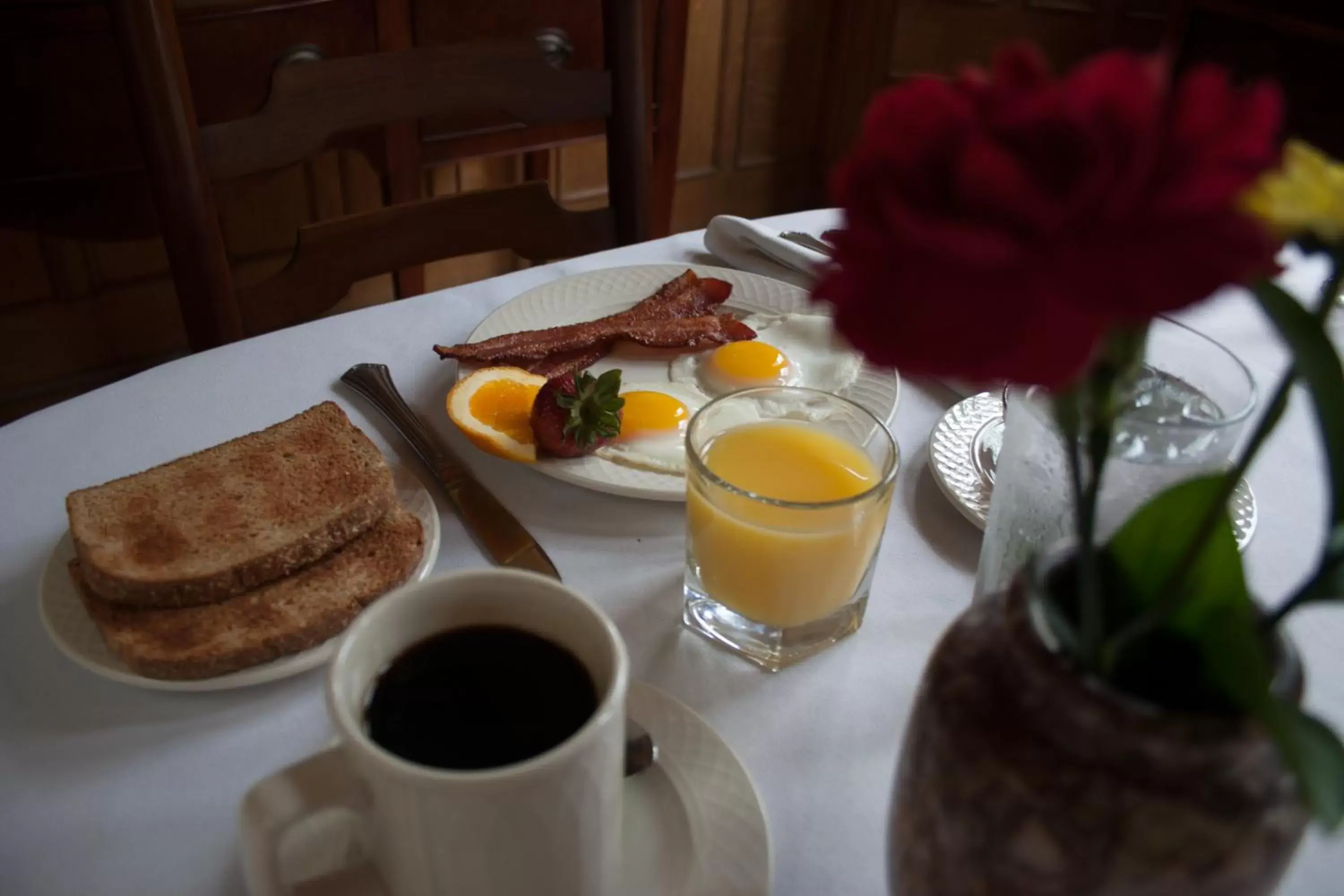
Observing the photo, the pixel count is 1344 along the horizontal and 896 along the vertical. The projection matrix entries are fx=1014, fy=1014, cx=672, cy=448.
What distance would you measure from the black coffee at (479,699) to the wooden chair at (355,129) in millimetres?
669

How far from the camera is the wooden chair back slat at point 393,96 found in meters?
1.01

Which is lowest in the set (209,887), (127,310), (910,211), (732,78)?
(127,310)

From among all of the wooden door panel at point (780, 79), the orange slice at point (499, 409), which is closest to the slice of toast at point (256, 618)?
the orange slice at point (499, 409)

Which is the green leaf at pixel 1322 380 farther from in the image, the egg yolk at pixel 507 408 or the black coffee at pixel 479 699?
the egg yolk at pixel 507 408

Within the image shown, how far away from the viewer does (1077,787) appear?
306 mm

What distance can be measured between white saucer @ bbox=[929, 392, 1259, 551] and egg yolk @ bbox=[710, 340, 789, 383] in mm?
168

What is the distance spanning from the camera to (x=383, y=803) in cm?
38

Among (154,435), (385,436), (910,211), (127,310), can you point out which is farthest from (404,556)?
(127,310)

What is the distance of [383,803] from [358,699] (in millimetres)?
49

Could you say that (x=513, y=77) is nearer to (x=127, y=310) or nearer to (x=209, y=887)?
(x=209, y=887)

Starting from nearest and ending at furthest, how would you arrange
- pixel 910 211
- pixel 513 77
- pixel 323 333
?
pixel 910 211
pixel 323 333
pixel 513 77

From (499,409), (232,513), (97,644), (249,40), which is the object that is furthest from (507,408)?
(249,40)

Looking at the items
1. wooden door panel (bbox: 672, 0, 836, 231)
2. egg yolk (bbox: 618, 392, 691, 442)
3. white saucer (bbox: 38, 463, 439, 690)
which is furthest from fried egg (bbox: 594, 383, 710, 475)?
wooden door panel (bbox: 672, 0, 836, 231)

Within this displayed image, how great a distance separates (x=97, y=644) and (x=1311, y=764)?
0.57 m
